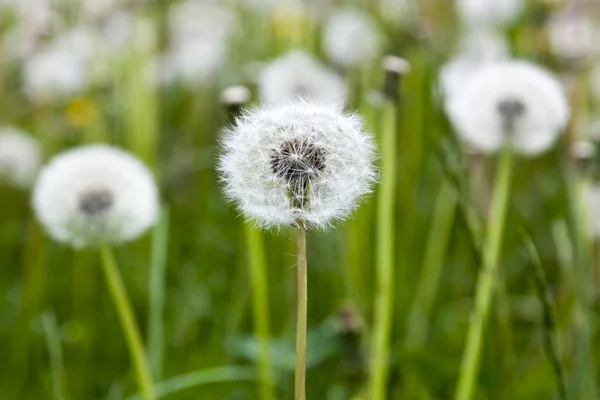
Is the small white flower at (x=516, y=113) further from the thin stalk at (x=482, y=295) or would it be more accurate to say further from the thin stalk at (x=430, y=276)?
the thin stalk at (x=430, y=276)

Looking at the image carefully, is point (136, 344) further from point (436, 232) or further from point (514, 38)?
point (514, 38)

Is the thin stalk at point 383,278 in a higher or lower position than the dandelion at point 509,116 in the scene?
lower

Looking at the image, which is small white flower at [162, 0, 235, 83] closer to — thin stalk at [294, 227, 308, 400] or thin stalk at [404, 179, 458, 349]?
thin stalk at [404, 179, 458, 349]

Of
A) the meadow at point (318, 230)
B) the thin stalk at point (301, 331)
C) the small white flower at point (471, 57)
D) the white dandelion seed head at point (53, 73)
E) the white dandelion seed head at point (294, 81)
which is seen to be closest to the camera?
the thin stalk at point (301, 331)

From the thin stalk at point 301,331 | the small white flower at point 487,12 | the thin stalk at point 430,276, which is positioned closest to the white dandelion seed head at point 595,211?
the thin stalk at point 430,276

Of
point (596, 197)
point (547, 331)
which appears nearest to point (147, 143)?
point (596, 197)
